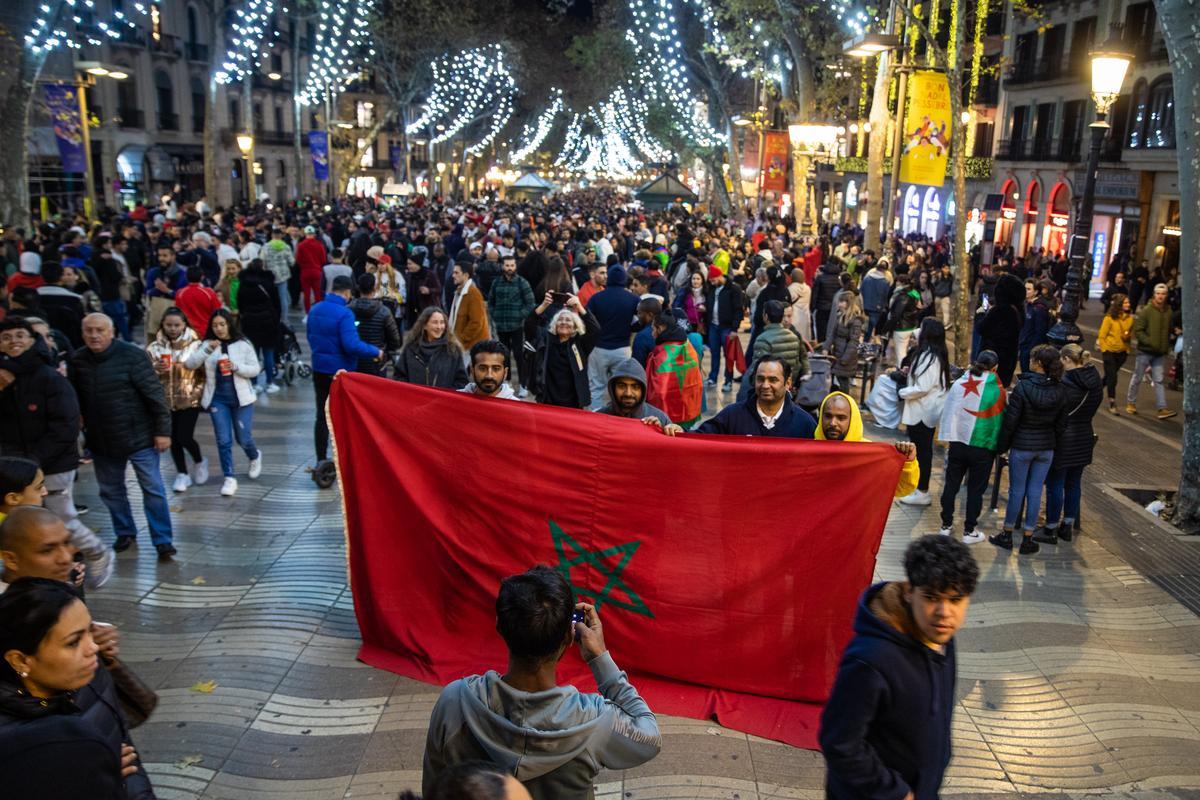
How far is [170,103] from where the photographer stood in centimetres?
4631

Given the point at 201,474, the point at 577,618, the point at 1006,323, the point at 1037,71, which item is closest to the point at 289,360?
the point at 201,474

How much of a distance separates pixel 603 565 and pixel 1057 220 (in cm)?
3349

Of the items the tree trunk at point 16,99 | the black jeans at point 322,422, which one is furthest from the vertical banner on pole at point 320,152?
the black jeans at point 322,422

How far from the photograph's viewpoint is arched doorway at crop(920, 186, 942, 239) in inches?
1705

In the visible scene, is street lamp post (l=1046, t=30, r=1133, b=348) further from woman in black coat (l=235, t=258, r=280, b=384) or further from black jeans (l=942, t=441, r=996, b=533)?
woman in black coat (l=235, t=258, r=280, b=384)

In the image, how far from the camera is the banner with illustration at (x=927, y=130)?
17047 mm

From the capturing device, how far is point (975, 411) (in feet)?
26.8

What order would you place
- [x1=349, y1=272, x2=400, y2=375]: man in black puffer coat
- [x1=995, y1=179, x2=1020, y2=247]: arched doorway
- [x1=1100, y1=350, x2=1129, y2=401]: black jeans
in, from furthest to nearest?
[x1=995, y1=179, x2=1020, y2=247]: arched doorway, [x1=1100, y1=350, x2=1129, y2=401]: black jeans, [x1=349, y1=272, x2=400, y2=375]: man in black puffer coat

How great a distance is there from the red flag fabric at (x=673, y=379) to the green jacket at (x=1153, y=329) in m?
7.53

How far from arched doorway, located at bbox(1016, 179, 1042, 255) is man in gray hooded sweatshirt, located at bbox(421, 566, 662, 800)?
120ft

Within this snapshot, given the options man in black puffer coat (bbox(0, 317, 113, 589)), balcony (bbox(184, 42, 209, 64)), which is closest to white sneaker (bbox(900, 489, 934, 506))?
man in black puffer coat (bbox(0, 317, 113, 589))

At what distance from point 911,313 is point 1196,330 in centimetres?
436

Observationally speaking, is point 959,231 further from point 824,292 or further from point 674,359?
point 674,359

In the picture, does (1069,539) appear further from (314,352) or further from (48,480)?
(48,480)
